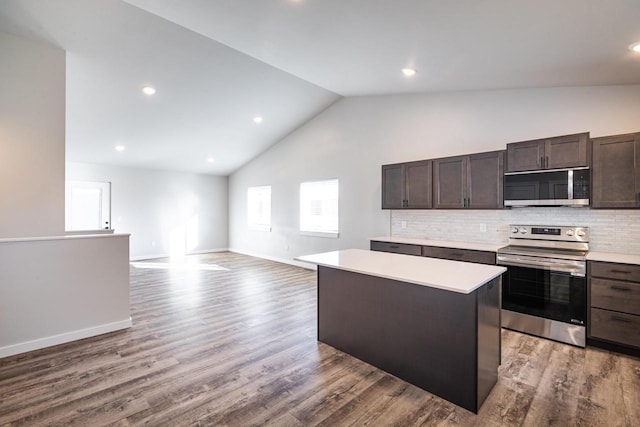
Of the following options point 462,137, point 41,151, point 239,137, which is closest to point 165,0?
point 41,151

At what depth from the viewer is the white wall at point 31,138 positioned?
315 cm

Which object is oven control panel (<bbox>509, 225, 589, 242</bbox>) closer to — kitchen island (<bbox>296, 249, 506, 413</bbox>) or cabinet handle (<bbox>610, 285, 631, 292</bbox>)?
cabinet handle (<bbox>610, 285, 631, 292</bbox>)

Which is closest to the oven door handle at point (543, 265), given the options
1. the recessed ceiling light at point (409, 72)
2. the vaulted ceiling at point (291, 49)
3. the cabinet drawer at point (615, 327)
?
the cabinet drawer at point (615, 327)

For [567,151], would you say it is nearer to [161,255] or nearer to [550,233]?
[550,233]

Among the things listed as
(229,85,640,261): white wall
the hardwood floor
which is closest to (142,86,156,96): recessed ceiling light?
(229,85,640,261): white wall

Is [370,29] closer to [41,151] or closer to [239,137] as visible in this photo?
[41,151]

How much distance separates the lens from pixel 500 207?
149 inches

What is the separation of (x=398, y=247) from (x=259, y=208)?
511 cm

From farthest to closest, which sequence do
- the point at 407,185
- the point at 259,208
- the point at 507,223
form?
1. the point at 259,208
2. the point at 407,185
3. the point at 507,223

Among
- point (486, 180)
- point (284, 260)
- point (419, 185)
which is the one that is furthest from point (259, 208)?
point (486, 180)

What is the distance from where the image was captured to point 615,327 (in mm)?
2859

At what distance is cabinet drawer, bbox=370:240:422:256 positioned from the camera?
4344 millimetres

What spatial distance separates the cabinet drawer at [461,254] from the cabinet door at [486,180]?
1.98 ft

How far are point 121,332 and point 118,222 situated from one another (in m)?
5.34
